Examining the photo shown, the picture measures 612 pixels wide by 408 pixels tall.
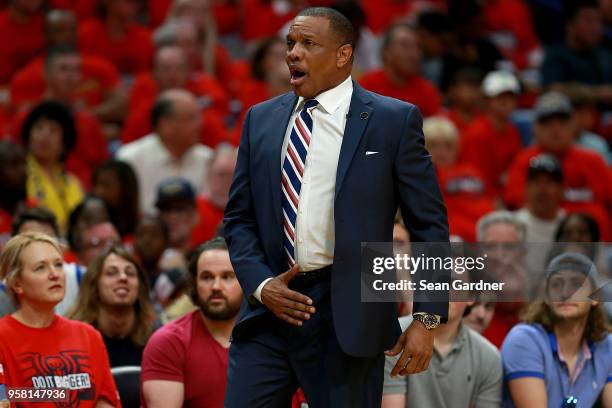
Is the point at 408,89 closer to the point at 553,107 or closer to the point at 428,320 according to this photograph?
the point at 553,107

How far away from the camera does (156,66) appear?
9.74 metres

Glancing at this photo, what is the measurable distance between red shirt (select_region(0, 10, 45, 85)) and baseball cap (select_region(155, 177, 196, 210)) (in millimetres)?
2788

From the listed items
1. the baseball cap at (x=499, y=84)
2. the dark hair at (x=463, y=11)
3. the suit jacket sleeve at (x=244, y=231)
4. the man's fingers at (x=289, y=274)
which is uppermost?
the dark hair at (x=463, y=11)

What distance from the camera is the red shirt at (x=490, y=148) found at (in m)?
9.65

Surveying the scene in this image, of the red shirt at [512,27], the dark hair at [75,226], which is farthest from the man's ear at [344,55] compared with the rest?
the red shirt at [512,27]

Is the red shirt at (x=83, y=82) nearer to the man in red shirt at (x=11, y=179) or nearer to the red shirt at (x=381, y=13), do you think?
the man in red shirt at (x=11, y=179)

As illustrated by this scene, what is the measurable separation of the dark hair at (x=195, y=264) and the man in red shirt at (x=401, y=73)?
14.2 feet

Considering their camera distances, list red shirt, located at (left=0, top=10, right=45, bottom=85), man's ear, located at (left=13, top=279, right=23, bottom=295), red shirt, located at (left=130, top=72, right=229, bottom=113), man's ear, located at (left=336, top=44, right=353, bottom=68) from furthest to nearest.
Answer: red shirt, located at (left=0, top=10, right=45, bottom=85) < red shirt, located at (left=130, top=72, right=229, bottom=113) < man's ear, located at (left=13, top=279, right=23, bottom=295) < man's ear, located at (left=336, top=44, right=353, bottom=68)

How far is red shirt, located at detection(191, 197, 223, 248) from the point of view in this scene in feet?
27.2

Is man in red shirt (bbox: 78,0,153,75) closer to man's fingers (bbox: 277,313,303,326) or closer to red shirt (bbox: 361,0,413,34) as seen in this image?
red shirt (bbox: 361,0,413,34)

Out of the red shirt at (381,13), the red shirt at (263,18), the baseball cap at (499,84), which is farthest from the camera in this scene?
the red shirt at (381,13)

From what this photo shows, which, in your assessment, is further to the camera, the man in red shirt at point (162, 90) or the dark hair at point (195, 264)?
the man in red shirt at point (162, 90)

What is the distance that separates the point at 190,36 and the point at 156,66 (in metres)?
0.51

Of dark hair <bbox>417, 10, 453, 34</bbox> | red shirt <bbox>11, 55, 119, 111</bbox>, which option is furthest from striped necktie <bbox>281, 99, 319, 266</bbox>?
dark hair <bbox>417, 10, 453, 34</bbox>
